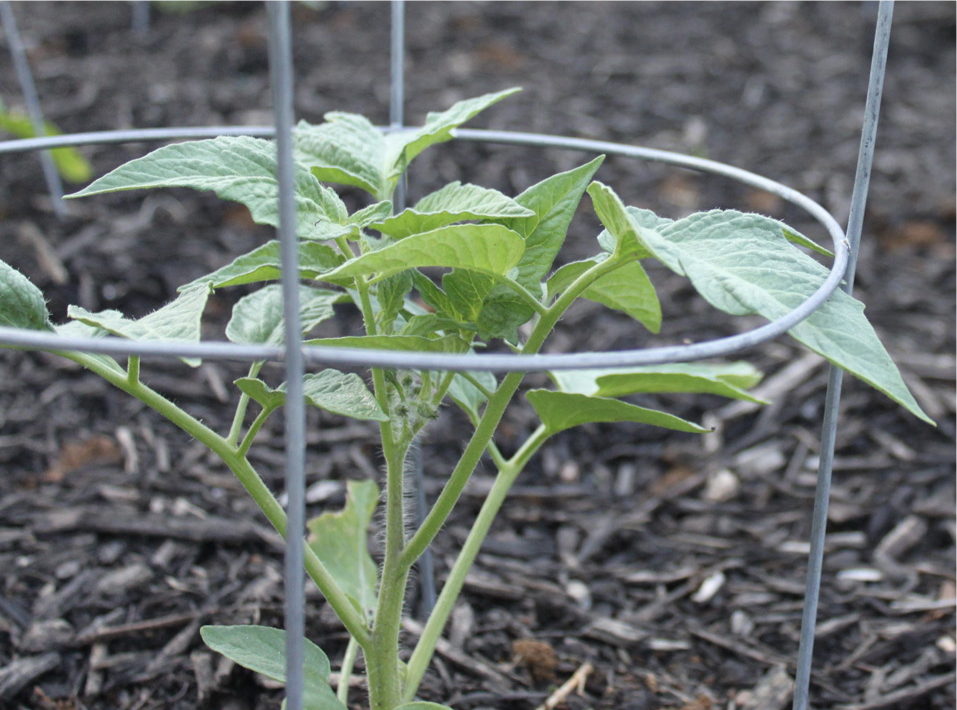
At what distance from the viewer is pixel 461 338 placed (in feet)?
2.77

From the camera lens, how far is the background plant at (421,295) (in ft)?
2.23

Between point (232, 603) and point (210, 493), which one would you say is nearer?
point (232, 603)

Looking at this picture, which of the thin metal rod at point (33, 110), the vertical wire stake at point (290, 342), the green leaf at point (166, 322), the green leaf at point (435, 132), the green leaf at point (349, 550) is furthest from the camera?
the thin metal rod at point (33, 110)

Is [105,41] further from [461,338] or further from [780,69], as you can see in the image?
[461,338]

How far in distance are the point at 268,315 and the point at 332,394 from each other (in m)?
0.20

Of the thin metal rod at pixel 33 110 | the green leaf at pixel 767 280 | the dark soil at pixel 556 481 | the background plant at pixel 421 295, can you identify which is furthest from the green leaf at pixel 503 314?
the thin metal rod at pixel 33 110

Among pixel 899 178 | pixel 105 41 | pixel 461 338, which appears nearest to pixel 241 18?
pixel 105 41

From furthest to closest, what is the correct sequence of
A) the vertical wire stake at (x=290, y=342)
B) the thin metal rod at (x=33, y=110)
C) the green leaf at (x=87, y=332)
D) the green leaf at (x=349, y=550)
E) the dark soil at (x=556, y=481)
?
the thin metal rod at (x=33, y=110) → the dark soil at (x=556, y=481) → the green leaf at (x=349, y=550) → the green leaf at (x=87, y=332) → the vertical wire stake at (x=290, y=342)

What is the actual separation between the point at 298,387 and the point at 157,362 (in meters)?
1.44

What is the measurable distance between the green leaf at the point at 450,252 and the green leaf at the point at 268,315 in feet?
0.57

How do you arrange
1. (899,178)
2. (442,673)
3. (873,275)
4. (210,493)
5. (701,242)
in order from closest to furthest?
(701,242) → (442,673) → (210,493) → (873,275) → (899,178)

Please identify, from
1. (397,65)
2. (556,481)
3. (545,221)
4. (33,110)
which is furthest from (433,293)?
(33,110)

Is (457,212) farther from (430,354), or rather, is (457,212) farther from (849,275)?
(849,275)

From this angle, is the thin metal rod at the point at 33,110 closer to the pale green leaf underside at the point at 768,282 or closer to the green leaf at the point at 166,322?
the green leaf at the point at 166,322
